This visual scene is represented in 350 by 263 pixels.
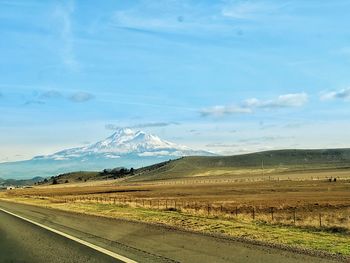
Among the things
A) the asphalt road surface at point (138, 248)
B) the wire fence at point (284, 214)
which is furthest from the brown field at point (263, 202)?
the asphalt road surface at point (138, 248)

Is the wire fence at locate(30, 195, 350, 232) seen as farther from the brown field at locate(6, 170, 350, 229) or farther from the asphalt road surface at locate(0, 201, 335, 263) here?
the asphalt road surface at locate(0, 201, 335, 263)

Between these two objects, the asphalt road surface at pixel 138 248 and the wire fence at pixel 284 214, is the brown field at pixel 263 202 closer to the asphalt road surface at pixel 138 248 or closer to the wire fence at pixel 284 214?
A: the wire fence at pixel 284 214

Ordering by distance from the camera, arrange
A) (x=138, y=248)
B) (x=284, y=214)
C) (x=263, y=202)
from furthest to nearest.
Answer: (x=263, y=202), (x=284, y=214), (x=138, y=248)

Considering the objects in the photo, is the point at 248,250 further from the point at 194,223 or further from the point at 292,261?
the point at 194,223

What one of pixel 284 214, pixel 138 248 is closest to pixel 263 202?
pixel 284 214

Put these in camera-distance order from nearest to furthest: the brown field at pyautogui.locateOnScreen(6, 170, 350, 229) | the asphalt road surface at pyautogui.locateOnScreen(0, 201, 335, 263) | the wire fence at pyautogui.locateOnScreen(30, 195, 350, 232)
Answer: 1. the asphalt road surface at pyautogui.locateOnScreen(0, 201, 335, 263)
2. the wire fence at pyautogui.locateOnScreen(30, 195, 350, 232)
3. the brown field at pyautogui.locateOnScreen(6, 170, 350, 229)

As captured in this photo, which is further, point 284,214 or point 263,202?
point 263,202

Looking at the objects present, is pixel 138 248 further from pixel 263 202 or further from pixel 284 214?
pixel 263 202

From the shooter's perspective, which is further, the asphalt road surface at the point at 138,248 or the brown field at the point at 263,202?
the brown field at the point at 263,202

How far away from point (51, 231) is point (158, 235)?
4.94 meters

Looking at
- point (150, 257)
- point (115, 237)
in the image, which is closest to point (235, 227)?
point (115, 237)

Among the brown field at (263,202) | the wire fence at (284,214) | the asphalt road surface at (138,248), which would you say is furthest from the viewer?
the brown field at (263,202)

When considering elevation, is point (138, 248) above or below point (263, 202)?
below

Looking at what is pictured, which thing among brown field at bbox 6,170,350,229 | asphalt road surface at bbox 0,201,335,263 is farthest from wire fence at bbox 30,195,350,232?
asphalt road surface at bbox 0,201,335,263
